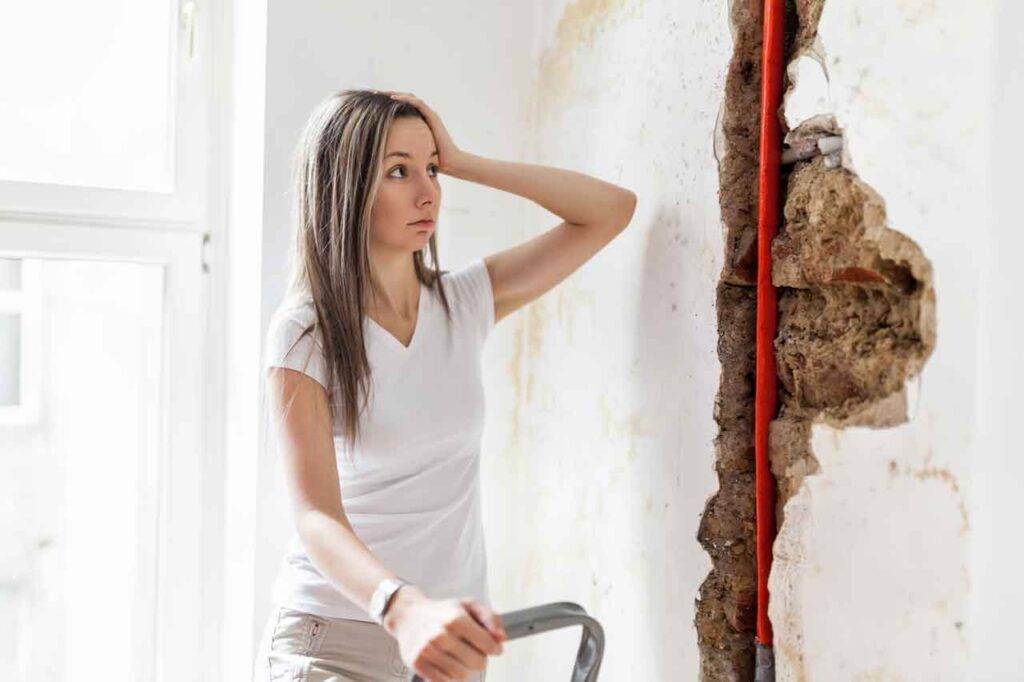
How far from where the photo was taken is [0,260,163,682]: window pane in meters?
2.19

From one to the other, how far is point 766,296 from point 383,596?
0.69m

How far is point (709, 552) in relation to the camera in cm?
163

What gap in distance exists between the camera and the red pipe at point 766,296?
148cm

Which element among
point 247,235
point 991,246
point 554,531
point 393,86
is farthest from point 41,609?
point 991,246

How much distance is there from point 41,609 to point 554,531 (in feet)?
3.63

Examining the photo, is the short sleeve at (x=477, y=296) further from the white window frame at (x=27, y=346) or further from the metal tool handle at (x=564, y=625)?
the white window frame at (x=27, y=346)

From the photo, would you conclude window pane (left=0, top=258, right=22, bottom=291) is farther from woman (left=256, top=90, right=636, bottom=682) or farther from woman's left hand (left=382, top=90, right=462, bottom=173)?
woman's left hand (left=382, top=90, right=462, bottom=173)

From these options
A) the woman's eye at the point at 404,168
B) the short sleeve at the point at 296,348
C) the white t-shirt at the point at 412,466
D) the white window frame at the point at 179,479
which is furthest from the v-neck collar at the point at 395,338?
the white window frame at the point at 179,479

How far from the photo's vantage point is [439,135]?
5.84ft

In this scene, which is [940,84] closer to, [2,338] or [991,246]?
[991,246]

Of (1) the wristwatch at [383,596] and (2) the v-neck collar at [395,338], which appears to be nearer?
(1) the wristwatch at [383,596]

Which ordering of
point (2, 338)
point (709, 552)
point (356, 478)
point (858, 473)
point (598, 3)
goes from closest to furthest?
point (858, 473) → point (709, 552) → point (356, 478) → point (598, 3) → point (2, 338)

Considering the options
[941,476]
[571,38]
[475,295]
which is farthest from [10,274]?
[941,476]

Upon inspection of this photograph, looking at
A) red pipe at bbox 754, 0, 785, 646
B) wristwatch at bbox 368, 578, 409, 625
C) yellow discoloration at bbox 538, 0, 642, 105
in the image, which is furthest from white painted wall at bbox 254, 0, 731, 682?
wristwatch at bbox 368, 578, 409, 625
